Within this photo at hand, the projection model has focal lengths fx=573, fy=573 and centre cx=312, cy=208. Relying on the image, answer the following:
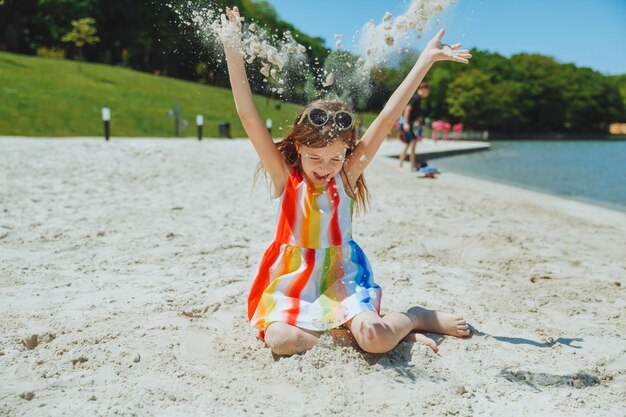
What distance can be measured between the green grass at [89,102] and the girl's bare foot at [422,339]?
11.6 metres

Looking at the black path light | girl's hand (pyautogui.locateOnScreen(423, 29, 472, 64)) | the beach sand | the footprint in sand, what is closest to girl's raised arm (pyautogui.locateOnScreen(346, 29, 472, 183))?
girl's hand (pyautogui.locateOnScreen(423, 29, 472, 64))

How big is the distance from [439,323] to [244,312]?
1.12 meters

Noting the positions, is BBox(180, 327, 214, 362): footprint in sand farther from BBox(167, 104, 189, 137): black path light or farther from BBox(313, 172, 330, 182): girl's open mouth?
BBox(167, 104, 189, 137): black path light

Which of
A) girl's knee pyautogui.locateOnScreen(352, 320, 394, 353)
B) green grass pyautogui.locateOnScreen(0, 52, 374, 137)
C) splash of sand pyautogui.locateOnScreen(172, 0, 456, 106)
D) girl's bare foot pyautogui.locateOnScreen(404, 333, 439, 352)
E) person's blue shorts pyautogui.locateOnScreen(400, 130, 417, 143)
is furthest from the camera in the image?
green grass pyautogui.locateOnScreen(0, 52, 374, 137)

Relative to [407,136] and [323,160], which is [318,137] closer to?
[323,160]

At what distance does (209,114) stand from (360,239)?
26.3 m

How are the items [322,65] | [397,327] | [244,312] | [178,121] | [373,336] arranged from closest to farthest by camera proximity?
[373,336]
[397,327]
[322,65]
[244,312]
[178,121]

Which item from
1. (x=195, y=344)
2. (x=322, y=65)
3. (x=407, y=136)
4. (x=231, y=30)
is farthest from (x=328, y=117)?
(x=407, y=136)

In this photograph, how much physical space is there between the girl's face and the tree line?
39 cm

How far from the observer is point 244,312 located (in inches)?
133

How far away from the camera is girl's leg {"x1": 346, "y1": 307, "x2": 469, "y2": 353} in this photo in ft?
8.75

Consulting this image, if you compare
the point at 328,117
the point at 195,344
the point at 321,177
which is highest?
the point at 328,117

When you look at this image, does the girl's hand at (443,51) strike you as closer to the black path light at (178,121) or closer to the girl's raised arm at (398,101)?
the girl's raised arm at (398,101)

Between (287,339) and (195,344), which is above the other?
(287,339)
